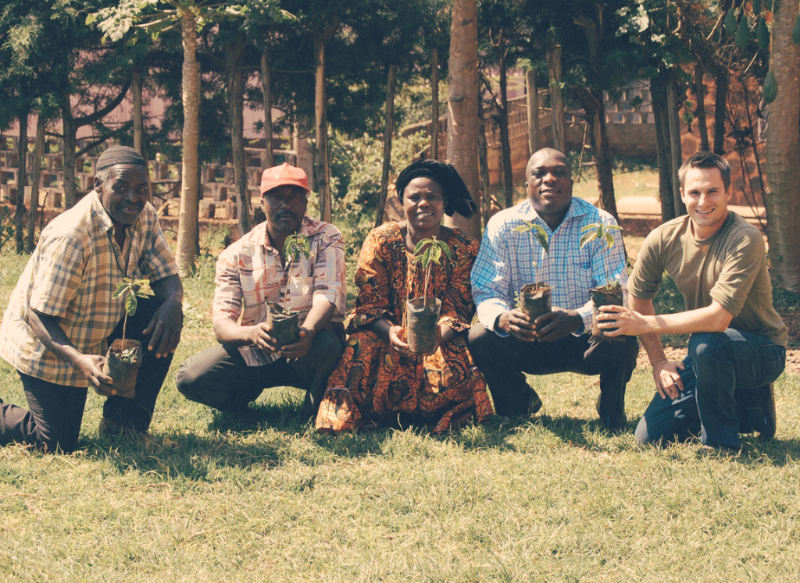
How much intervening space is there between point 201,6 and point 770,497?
23.5 feet

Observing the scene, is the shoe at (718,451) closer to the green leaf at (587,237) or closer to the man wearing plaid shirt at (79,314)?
the green leaf at (587,237)

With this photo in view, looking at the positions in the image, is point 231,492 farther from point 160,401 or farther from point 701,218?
point 701,218

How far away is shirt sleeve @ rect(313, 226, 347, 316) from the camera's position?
4500 mm

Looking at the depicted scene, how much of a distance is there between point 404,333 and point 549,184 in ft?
3.84

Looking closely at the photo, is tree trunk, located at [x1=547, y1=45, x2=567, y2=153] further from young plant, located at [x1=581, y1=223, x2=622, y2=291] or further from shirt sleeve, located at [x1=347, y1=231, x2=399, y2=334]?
shirt sleeve, located at [x1=347, y1=231, x2=399, y2=334]

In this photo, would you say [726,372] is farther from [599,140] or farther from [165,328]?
[599,140]

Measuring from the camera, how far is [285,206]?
14.6 feet

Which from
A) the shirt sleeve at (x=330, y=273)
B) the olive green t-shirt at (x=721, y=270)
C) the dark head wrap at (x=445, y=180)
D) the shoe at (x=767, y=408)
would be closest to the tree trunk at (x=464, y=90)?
the dark head wrap at (x=445, y=180)

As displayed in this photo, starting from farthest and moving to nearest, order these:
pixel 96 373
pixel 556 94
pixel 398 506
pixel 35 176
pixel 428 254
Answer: pixel 35 176, pixel 556 94, pixel 428 254, pixel 96 373, pixel 398 506

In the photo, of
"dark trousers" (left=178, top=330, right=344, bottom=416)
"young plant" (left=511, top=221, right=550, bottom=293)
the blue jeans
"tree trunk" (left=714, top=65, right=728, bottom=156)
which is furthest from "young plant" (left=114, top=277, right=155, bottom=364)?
"tree trunk" (left=714, top=65, right=728, bottom=156)

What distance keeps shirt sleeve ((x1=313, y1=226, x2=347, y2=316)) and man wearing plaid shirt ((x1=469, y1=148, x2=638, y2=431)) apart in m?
0.78

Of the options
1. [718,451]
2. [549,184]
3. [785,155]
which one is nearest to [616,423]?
[718,451]

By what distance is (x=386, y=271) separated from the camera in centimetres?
462

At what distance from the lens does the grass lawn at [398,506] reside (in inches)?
119
